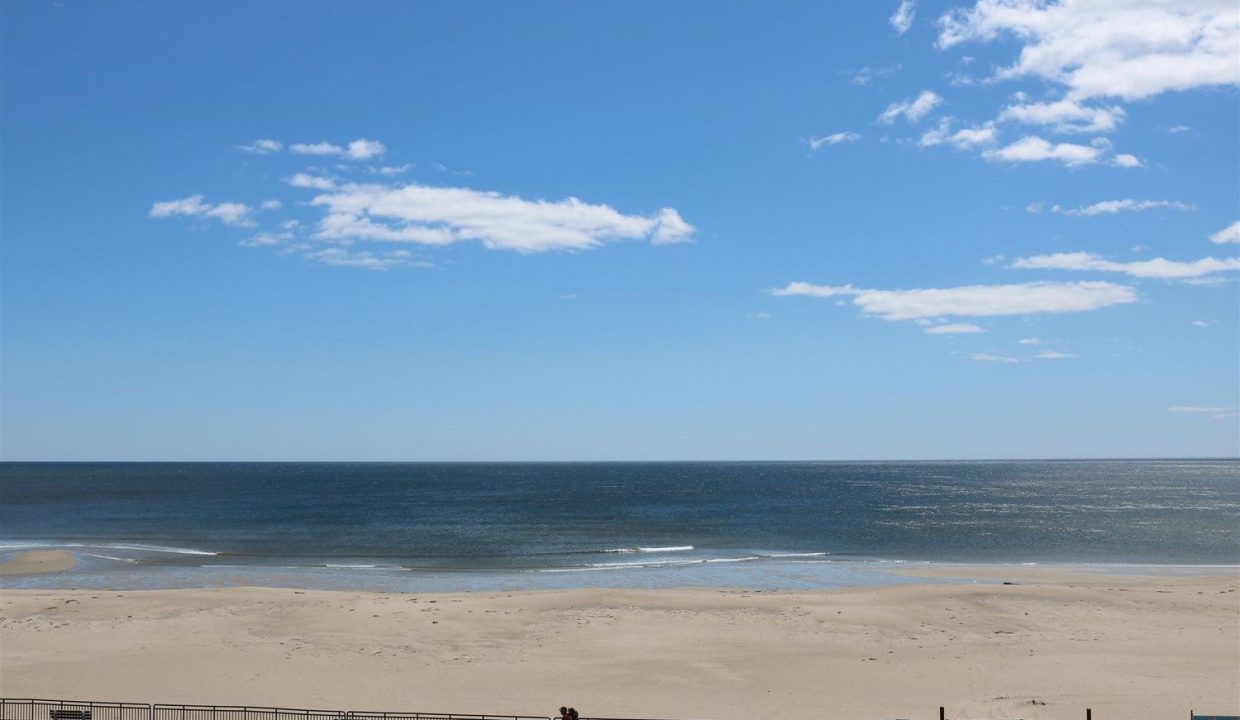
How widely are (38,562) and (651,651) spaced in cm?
4545

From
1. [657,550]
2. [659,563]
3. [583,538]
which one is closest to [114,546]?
[583,538]

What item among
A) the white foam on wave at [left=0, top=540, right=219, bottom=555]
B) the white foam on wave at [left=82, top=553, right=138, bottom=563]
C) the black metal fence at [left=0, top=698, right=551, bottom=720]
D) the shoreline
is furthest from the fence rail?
the white foam on wave at [left=0, top=540, right=219, bottom=555]

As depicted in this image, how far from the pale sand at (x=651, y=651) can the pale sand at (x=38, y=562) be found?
13.0 meters

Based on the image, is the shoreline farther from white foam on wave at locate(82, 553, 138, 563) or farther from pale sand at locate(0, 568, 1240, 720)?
pale sand at locate(0, 568, 1240, 720)

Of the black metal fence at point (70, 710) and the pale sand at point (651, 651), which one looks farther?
the pale sand at point (651, 651)

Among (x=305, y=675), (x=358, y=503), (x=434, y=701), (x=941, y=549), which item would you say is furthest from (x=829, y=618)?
(x=358, y=503)

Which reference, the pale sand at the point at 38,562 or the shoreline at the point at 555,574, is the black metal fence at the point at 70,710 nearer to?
the shoreline at the point at 555,574

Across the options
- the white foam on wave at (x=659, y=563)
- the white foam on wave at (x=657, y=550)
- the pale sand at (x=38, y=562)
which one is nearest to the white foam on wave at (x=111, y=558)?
the pale sand at (x=38, y=562)

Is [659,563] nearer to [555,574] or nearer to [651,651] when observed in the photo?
[555,574]

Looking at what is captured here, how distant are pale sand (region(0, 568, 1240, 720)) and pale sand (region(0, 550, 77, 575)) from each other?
42.8 ft

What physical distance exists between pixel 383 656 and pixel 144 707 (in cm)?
820

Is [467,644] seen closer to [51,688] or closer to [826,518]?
[51,688]

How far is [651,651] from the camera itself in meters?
29.4

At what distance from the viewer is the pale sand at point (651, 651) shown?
23.9 metres
